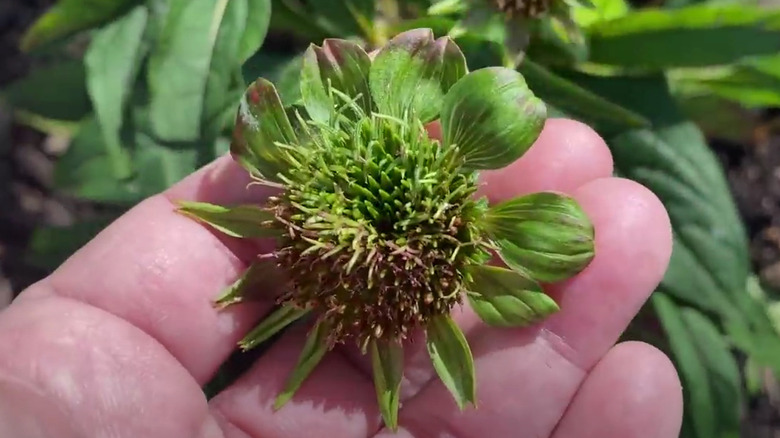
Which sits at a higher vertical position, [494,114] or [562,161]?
[494,114]

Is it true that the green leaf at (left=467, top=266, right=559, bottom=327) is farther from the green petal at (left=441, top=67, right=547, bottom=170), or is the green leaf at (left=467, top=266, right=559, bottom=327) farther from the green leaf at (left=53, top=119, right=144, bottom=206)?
the green leaf at (left=53, top=119, right=144, bottom=206)

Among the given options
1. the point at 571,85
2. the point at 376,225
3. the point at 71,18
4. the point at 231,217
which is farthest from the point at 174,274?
the point at 571,85

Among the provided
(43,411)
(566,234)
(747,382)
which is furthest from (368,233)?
(747,382)

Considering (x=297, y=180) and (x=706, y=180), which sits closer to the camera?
(x=297, y=180)

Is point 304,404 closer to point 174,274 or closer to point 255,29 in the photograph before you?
point 174,274

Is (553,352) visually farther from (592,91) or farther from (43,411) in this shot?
(43,411)

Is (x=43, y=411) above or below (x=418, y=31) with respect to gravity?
below

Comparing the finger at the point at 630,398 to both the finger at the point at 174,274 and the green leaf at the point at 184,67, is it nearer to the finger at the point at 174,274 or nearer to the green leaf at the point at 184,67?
the finger at the point at 174,274
